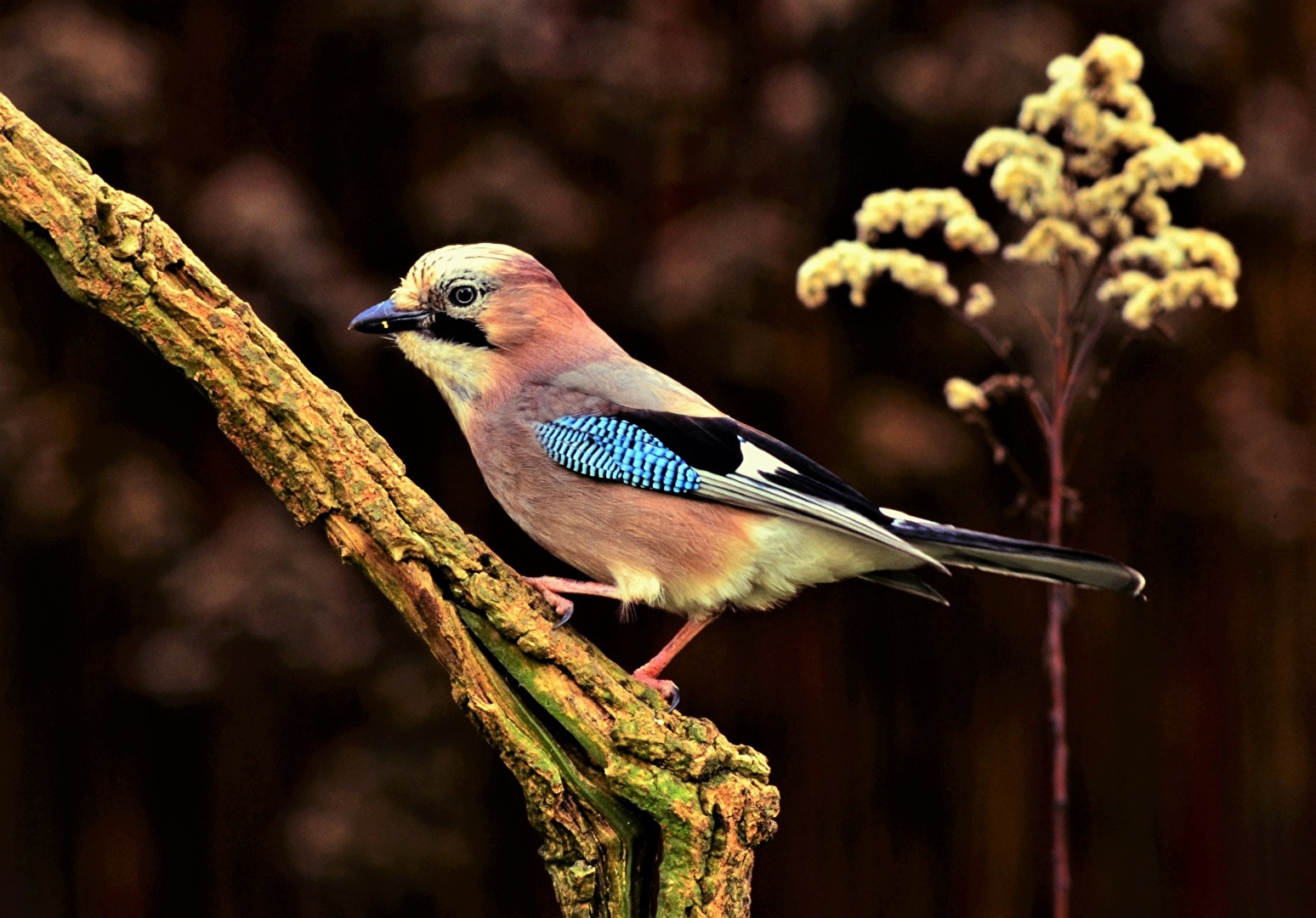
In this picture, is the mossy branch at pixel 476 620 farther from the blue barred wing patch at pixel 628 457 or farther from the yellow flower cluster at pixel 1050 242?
the yellow flower cluster at pixel 1050 242

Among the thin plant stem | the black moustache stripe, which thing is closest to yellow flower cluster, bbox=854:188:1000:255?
the thin plant stem

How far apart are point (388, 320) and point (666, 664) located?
645mm

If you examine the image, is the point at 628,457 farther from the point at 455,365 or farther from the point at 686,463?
the point at 455,365

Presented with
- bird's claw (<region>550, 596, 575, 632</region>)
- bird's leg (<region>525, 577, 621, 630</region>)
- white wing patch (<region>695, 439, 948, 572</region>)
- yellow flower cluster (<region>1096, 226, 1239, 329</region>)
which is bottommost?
bird's claw (<region>550, 596, 575, 632</region>)

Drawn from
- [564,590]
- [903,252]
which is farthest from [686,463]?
[903,252]

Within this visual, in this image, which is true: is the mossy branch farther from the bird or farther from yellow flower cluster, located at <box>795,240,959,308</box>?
yellow flower cluster, located at <box>795,240,959,308</box>

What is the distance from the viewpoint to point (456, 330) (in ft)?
7.04

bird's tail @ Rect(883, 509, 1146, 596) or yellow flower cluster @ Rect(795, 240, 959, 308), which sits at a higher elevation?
yellow flower cluster @ Rect(795, 240, 959, 308)

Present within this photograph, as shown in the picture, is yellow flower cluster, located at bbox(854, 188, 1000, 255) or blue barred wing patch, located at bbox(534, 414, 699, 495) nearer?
blue barred wing patch, located at bbox(534, 414, 699, 495)

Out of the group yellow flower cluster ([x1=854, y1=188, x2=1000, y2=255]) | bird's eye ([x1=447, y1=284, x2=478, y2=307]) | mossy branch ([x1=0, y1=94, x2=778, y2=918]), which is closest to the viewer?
mossy branch ([x1=0, y1=94, x2=778, y2=918])

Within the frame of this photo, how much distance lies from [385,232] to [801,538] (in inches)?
50.8

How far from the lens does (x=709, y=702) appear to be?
9.86 ft

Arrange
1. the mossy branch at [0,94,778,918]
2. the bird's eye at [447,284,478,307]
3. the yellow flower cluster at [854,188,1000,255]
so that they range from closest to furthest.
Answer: the mossy branch at [0,94,778,918]
the bird's eye at [447,284,478,307]
the yellow flower cluster at [854,188,1000,255]

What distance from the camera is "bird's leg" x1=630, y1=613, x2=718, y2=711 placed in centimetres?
221
